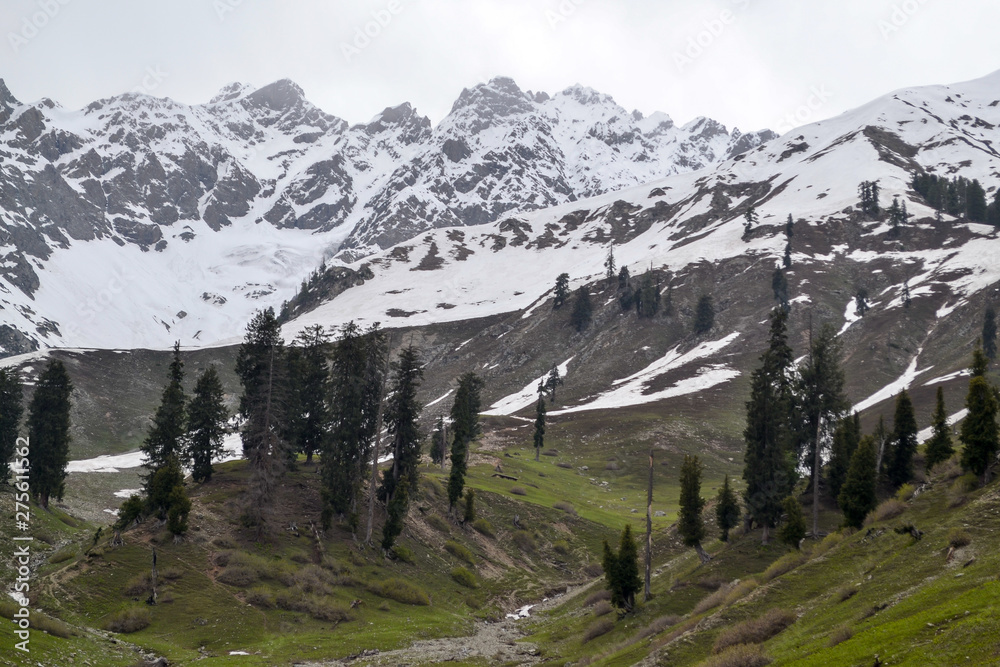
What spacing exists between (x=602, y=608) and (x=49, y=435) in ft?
185

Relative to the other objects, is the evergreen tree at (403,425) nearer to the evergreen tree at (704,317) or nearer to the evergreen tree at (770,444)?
the evergreen tree at (770,444)

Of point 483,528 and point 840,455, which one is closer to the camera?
point 840,455

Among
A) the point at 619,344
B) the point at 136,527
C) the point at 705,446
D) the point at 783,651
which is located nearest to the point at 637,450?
the point at 705,446

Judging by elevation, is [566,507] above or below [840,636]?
below

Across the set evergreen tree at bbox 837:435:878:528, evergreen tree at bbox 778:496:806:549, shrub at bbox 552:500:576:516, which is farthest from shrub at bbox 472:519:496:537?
evergreen tree at bbox 837:435:878:528

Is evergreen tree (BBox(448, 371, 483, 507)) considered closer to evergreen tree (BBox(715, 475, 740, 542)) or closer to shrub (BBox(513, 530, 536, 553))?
shrub (BBox(513, 530, 536, 553))

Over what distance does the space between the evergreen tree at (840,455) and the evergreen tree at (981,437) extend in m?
16.2

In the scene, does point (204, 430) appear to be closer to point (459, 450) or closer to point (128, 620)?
point (459, 450)

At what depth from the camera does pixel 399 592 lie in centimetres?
4919

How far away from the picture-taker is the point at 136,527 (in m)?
47.4

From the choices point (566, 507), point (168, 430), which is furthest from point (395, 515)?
point (566, 507)

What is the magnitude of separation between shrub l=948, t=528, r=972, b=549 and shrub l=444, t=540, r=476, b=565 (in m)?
40.6

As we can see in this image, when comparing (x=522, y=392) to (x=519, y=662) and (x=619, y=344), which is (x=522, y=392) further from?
(x=519, y=662)

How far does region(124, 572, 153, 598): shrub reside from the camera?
39344 mm
